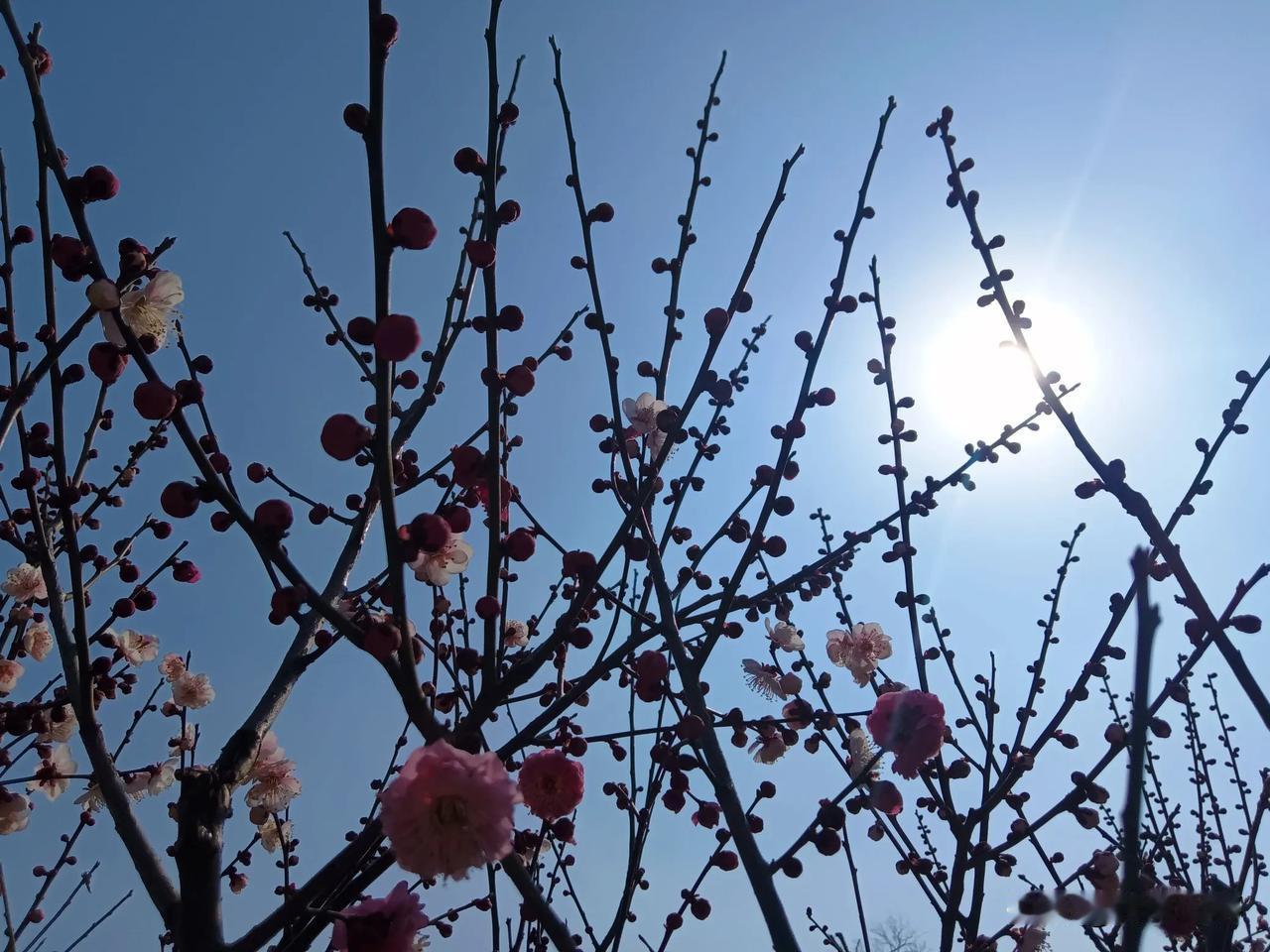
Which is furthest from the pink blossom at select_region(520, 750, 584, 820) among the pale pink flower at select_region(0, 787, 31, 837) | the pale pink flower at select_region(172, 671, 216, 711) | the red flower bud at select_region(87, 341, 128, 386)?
the pale pink flower at select_region(172, 671, 216, 711)

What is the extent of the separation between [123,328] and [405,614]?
73 centimetres

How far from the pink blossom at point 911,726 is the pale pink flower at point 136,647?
3.23m

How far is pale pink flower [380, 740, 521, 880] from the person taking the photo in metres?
1.54

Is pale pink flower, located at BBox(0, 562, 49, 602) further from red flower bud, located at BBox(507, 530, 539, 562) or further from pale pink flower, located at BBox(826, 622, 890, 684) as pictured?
pale pink flower, located at BBox(826, 622, 890, 684)

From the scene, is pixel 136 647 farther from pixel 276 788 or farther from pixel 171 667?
pixel 276 788

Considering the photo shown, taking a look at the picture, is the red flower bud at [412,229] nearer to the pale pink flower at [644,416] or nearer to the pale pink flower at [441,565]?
the pale pink flower at [441,565]

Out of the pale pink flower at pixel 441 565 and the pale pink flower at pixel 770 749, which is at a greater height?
the pale pink flower at pixel 441 565

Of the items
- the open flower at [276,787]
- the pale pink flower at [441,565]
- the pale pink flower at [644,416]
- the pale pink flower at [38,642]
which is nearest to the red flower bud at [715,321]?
the pale pink flower at [644,416]

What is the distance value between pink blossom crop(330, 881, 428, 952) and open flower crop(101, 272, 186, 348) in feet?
5.50

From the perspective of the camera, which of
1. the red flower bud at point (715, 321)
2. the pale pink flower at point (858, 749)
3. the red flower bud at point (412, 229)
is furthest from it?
the pale pink flower at point (858, 749)

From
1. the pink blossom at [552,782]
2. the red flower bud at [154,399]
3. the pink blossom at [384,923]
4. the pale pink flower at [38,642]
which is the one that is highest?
the pale pink flower at [38,642]

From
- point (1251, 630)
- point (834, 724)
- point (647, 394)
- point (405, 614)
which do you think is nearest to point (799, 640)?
point (834, 724)

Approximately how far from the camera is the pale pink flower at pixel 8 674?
3510 millimetres

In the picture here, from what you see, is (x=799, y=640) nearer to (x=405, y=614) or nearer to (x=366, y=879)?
(x=366, y=879)
